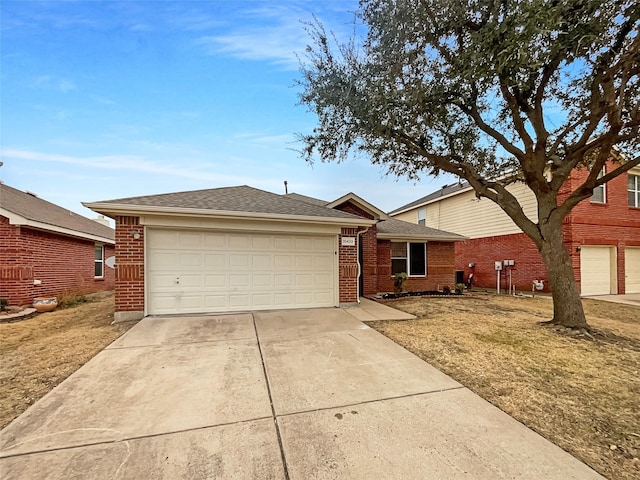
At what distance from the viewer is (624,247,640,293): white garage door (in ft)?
44.9

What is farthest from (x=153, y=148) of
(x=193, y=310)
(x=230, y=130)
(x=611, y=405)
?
(x=611, y=405)

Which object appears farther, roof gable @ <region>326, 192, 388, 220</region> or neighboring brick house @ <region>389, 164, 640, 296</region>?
neighboring brick house @ <region>389, 164, 640, 296</region>

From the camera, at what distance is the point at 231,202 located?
26.7ft

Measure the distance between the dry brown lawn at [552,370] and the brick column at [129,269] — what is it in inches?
219

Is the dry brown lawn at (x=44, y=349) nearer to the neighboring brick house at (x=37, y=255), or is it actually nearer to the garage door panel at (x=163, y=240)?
the neighboring brick house at (x=37, y=255)

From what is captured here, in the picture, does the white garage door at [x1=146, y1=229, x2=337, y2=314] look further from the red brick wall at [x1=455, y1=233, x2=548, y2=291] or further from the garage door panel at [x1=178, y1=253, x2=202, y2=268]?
the red brick wall at [x1=455, y1=233, x2=548, y2=291]

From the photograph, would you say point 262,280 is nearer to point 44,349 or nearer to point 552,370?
point 44,349

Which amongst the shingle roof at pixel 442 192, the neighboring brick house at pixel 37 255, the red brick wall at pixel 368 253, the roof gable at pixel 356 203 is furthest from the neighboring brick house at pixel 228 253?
the shingle roof at pixel 442 192

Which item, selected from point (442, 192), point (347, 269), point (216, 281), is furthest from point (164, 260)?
point (442, 192)

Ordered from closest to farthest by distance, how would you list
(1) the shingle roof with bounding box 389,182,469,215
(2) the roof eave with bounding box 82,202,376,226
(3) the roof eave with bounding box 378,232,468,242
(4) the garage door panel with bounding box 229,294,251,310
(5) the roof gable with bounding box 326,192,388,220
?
(2) the roof eave with bounding box 82,202,376,226
(4) the garage door panel with bounding box 229,294,251,310
(5) the roof gable with bounding box 326,192,388,220
(3) the roof eave with bounding box 378,232,468,242
(1) the shingle roof with bounding box 389,182,469,215

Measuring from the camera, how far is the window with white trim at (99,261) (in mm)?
13977

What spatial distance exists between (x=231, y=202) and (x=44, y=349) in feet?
15.7

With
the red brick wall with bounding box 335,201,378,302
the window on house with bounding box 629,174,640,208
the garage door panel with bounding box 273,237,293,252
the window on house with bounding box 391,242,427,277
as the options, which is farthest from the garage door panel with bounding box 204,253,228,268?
the window on house with bounding box 629,174,640,208

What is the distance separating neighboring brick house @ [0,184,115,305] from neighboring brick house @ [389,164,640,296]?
16301 millimetres
